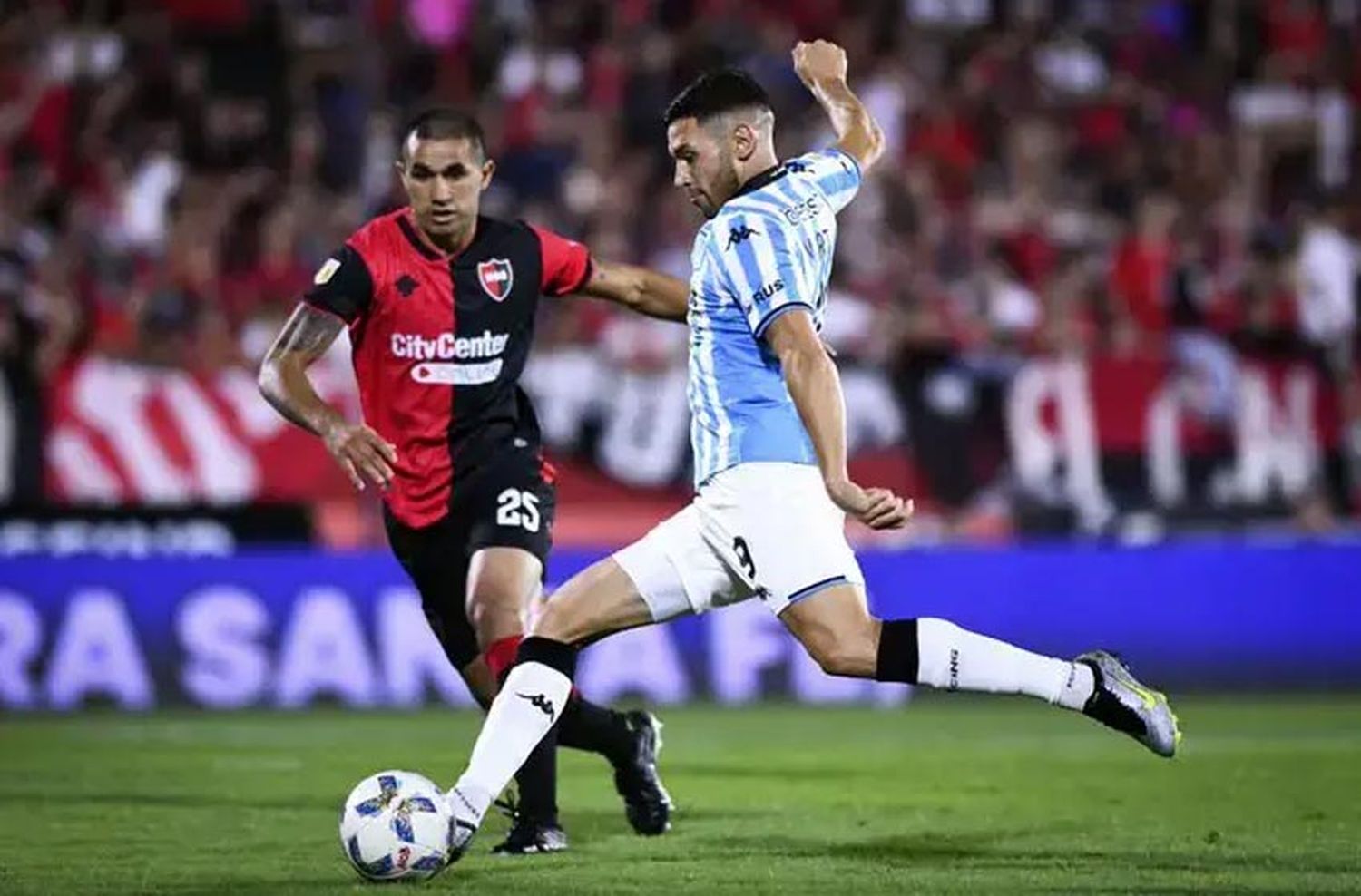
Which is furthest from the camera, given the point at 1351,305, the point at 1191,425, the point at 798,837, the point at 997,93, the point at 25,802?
the point at 997,93

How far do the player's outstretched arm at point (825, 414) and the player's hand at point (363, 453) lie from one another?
1.30 metres

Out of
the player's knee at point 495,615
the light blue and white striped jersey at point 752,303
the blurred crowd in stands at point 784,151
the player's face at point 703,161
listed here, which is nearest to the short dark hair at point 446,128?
the player's face at point 703,161

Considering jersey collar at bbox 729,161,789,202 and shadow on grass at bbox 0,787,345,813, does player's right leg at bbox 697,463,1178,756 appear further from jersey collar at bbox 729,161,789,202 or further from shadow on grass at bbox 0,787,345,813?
shadow on grass at bbox 0,787,345,813

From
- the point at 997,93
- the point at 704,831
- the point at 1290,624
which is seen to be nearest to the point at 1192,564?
the point at 1290,624

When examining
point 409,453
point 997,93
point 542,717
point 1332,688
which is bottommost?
point 1332,688

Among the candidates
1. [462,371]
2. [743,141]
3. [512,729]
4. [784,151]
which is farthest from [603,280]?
[784,151]

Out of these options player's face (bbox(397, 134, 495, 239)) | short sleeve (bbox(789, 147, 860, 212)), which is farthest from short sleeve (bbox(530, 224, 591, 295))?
short sleeve (bbox(789, 147, 860, 212))

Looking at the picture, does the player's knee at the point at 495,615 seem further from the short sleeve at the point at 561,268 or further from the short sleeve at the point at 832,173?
the short sleeve at the point at 832,173

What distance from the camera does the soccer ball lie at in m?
7.40

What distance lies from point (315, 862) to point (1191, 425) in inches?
403

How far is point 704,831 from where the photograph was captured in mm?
8945

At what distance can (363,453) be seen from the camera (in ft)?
26.0

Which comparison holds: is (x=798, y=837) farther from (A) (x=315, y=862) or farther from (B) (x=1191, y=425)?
(B) (x=1191, y=425)

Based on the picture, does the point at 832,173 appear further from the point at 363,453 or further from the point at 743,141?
the point at 363,453
